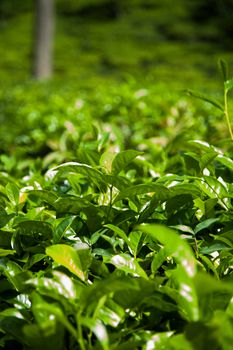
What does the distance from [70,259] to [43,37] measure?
1423 centimetres

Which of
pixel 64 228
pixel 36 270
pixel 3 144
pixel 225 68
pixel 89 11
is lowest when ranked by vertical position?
pixel 89 11

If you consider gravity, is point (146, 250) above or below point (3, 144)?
above

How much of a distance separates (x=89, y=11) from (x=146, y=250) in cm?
3599

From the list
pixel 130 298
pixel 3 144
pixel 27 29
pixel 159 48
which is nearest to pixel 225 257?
pixel 130 298

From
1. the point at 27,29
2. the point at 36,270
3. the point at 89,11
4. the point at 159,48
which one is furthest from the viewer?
the point at 89,11

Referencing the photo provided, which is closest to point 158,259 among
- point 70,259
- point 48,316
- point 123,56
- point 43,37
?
point 70,259

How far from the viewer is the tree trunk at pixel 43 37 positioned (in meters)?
14.2

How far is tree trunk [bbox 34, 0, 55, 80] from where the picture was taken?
14180 millimetres

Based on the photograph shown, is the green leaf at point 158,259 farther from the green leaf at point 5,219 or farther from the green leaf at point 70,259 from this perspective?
the green leaf at point 5,219

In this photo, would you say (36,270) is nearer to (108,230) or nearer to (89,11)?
(108,230)

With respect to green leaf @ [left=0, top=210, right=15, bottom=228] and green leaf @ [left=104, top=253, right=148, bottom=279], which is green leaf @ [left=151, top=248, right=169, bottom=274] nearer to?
green leaf @ [left=104, top=253, right=148, bottom=279]

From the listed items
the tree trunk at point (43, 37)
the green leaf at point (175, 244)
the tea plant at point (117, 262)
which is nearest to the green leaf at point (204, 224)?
the tea plant at point (117, 262)

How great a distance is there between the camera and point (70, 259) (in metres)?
0.97

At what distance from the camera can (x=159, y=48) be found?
1112 inches
